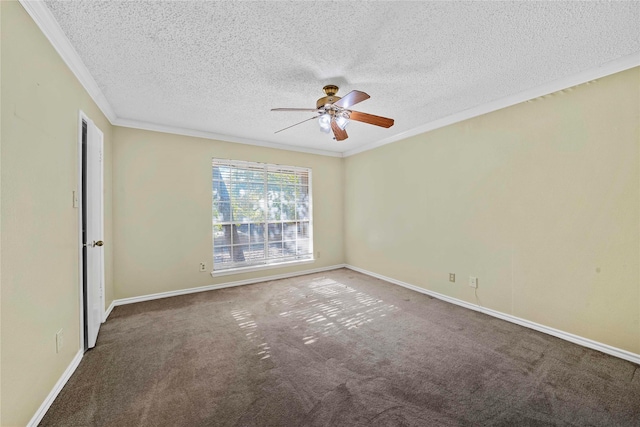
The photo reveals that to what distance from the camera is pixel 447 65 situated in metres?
2.23

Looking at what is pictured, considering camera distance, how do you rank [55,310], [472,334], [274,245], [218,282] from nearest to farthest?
[55,310], [472,334], [218,282], [274,245]

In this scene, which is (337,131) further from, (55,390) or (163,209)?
(55,390)

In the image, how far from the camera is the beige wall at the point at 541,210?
2.19 meters

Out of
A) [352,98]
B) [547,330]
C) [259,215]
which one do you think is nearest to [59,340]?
[352,98]

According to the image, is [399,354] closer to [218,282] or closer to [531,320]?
[531,320]

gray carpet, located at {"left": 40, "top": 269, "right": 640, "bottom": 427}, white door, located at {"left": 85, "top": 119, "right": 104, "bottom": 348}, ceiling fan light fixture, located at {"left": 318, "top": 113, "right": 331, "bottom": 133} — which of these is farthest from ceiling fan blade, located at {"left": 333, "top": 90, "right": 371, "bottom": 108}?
white door, located at {"left": 85, "top": 119, "right": 104, "bottom": 348}

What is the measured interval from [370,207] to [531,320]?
278cm

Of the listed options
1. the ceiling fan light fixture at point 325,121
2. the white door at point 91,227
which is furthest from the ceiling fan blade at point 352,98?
the white door at point 91,227

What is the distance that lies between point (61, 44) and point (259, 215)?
3119 millimetres

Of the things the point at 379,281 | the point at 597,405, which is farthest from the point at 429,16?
the point at 379,281

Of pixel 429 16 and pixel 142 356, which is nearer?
pixel 429 16

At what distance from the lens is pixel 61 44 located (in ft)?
6.02

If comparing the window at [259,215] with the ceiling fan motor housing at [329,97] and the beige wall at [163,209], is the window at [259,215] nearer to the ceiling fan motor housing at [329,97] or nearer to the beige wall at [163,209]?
the beige wall at [163,209]

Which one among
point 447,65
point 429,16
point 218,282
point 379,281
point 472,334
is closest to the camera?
point 429,16
